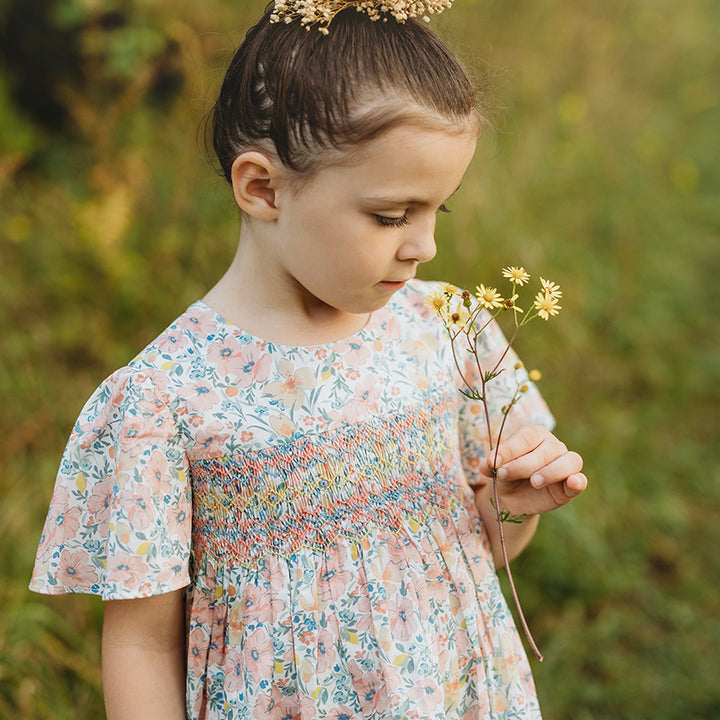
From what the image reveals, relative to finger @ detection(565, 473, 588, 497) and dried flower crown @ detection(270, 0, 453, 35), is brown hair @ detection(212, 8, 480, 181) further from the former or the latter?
finger @ detection(565, 473, 588, 497)

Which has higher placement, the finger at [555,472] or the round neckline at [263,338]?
the round neckline at [263,338]

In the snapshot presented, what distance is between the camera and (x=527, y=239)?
3.51 metres

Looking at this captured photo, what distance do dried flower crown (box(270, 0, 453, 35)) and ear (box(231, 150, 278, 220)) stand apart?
21cm

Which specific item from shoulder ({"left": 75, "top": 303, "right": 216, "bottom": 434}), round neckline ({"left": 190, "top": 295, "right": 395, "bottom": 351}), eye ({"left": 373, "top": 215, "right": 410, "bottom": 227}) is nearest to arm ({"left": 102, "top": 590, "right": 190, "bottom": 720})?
shoulder ({"left": 75, "top": 303, "right": 216, "bottom": 434})

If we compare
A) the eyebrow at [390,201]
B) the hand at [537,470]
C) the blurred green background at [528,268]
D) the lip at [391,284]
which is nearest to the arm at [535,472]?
the hand at [537,470]

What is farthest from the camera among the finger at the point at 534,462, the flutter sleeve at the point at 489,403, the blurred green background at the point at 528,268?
the blurred green background at the point at 528,268

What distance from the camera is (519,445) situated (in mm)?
1283

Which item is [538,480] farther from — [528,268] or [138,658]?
[528,268]

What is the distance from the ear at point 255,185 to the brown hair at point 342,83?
36mm

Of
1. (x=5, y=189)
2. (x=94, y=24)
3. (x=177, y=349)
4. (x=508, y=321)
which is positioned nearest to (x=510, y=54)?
(x=508, y=321)

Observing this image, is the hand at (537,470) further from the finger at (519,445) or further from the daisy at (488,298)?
the daisy at (488,298)

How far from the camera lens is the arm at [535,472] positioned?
4.08 ft

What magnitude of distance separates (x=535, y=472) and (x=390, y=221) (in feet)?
1.46

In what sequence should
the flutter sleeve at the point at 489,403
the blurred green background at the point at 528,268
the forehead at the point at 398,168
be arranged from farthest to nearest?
the blurred green background at the point at 528,268 → the flutter sleeve at the point at 489,403 → the forehead at the point at 398,168
